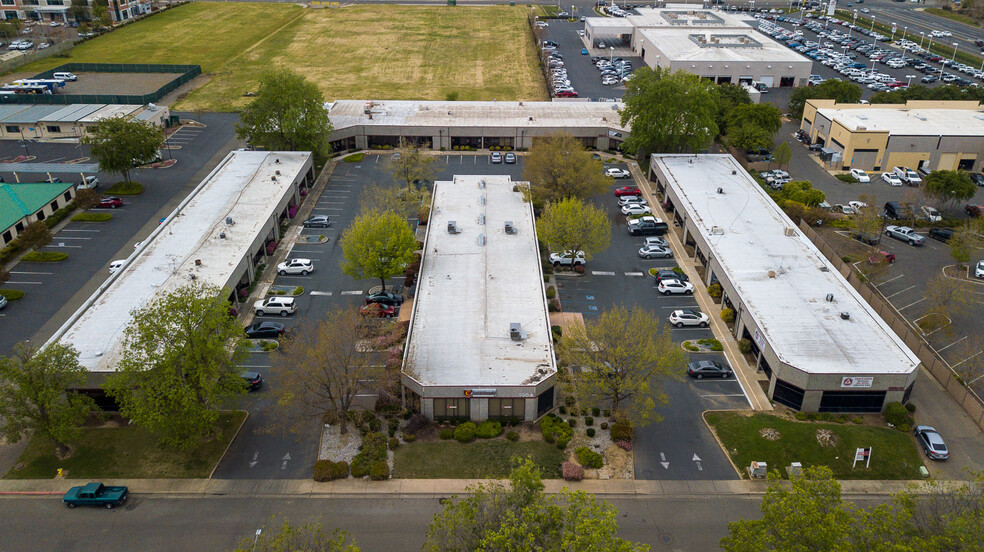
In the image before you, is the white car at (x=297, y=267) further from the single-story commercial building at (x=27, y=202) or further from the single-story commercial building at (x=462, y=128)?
the single-story commercial building at (x=462, y=128)

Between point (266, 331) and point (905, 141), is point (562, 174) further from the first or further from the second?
point (905, 141)

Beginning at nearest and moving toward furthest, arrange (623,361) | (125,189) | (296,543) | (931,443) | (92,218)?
(296,543) < (931,443) < (623,361) < (92,218) < (125,189)

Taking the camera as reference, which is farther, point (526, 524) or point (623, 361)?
point (623, 361)

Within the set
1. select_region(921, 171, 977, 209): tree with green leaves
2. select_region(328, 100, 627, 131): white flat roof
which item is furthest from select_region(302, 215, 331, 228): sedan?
select_region(921, 171, 977, 209): tree with green leaves

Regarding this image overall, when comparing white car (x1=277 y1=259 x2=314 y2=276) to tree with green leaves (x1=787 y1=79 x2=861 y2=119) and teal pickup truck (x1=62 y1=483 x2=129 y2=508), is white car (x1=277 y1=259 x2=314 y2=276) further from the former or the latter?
tree with green leaves (x1=787 y1=79 x2=861 y2=119)

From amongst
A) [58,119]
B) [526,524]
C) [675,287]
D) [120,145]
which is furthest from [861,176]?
[58,119]

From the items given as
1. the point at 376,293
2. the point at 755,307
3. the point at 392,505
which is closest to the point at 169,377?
the point at 392,505
